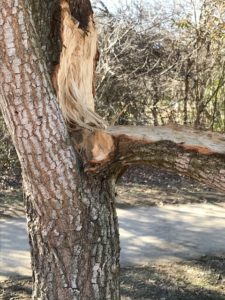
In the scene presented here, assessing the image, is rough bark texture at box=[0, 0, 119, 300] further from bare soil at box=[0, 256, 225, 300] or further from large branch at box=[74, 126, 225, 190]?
bare soil at box=[0, 256, 225, 300]

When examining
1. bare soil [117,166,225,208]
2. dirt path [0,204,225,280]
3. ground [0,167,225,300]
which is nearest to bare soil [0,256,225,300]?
ground [0,167,225,300]

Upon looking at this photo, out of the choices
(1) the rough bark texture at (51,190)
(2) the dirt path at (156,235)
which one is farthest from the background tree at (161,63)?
(1) the rough bark texture at (51,190)

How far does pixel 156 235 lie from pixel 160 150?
329 centimetres

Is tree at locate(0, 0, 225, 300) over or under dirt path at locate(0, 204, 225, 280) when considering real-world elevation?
over

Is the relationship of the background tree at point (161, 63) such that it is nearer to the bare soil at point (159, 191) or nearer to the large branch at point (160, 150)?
the bare soil at point (159, 191)

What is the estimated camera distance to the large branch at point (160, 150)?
2.68 metres

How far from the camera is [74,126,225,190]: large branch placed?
8.79 feet

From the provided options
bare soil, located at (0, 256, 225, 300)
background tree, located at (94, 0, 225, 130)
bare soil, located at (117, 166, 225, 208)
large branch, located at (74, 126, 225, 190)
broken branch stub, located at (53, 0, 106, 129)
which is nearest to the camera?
large branch, located at (74, 126, 225, 190)

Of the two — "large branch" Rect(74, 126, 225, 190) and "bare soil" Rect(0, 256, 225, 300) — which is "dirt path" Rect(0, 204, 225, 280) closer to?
"bare soil" Rect(0, 256, 225, 300)

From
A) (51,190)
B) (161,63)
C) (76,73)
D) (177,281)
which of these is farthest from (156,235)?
(161,63)

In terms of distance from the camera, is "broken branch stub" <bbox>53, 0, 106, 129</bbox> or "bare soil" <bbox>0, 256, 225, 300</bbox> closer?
"broken branch stub" <bbox>53, 0, 106, 129</bbox>

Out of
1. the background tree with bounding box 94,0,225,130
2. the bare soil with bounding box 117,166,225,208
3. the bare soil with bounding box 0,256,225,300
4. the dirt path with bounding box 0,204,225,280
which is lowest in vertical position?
the bare soil with bounding box 0,256,225,300

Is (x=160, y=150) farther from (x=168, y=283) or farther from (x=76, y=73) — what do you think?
(x=168, y=283)

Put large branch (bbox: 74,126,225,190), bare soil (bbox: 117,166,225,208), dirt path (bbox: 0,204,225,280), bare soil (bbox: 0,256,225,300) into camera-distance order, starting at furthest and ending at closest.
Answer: bare soil (bbox: 117,166,225,208), dirt path (bbox: 0,204,225,280), bare soil (bbox: 0,256,225,300), large branch (bbox: 74,126,225,190)
